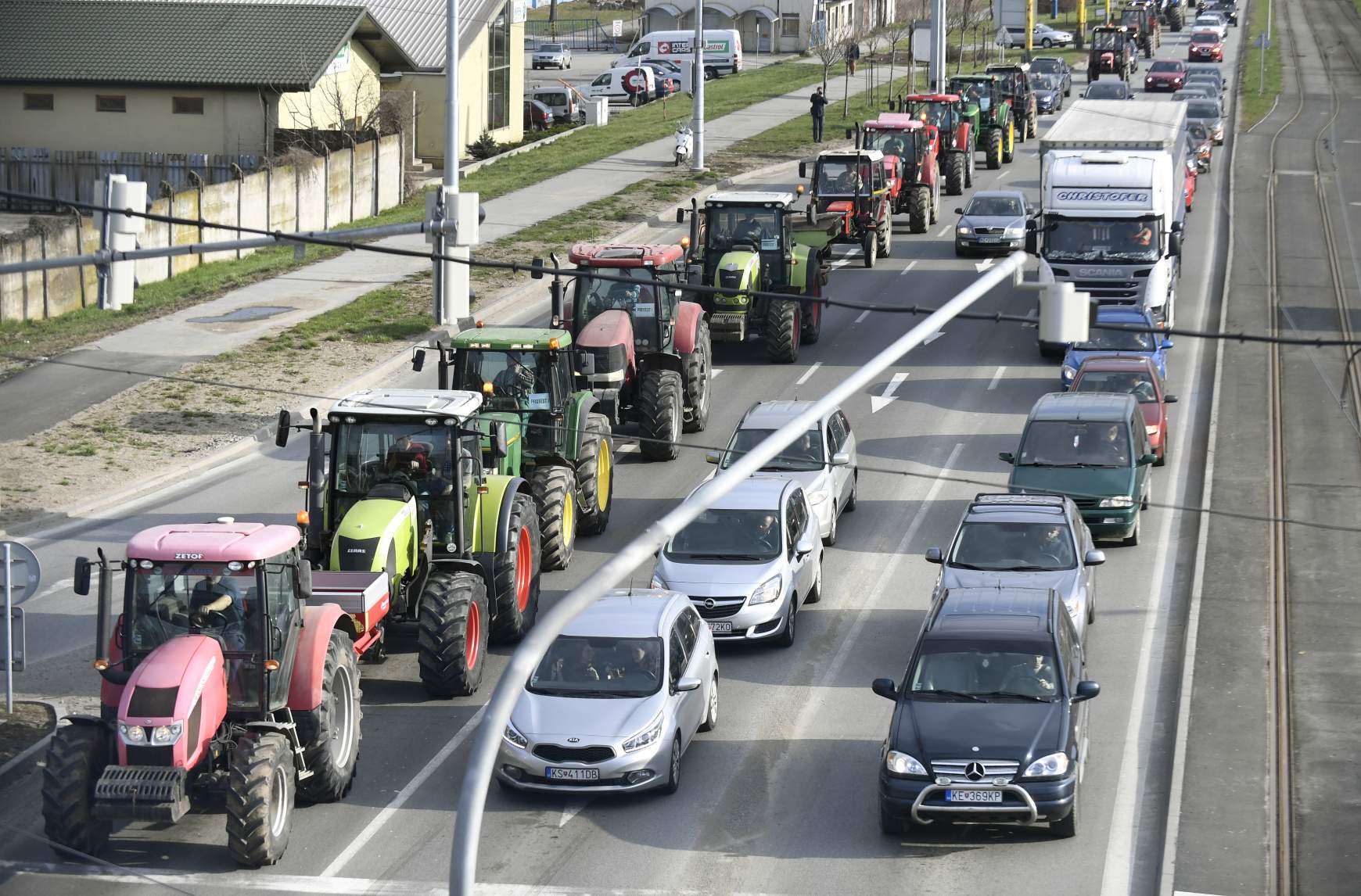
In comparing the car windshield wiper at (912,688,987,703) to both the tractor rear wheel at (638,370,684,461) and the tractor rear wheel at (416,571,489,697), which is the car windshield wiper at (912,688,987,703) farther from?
the tractor rear wheel at (638,370,684,461)

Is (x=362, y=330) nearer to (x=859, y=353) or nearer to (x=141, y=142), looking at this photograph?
(x=859, y=353)

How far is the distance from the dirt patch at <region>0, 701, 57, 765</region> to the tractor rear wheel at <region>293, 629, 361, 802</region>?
3.16 metres

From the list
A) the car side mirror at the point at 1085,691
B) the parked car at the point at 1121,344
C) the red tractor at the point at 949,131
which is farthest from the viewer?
the red tractor at the point at 949,131

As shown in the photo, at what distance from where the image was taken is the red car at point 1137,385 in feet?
90.7

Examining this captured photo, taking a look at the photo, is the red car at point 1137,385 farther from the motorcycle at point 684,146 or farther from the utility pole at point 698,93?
the motorcycle at point 684,146

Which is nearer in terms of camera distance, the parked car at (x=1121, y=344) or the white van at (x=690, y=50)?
the parked car at (x=1121, y=344)

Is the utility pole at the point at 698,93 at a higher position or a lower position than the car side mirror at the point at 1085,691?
higher

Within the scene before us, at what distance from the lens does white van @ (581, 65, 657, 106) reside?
3066 inches

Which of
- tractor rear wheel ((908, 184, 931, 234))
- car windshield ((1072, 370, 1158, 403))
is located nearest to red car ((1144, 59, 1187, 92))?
tractor rear wheel ((908, 184, 931, 234))

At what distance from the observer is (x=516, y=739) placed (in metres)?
16.7

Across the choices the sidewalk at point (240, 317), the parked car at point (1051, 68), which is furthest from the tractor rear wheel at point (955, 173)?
the parked car at point (1051, 68)

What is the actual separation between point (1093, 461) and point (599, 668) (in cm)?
962

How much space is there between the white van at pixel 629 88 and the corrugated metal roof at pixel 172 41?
25.5 m

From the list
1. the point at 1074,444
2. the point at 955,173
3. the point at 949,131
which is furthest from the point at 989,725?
the point at 949,131
